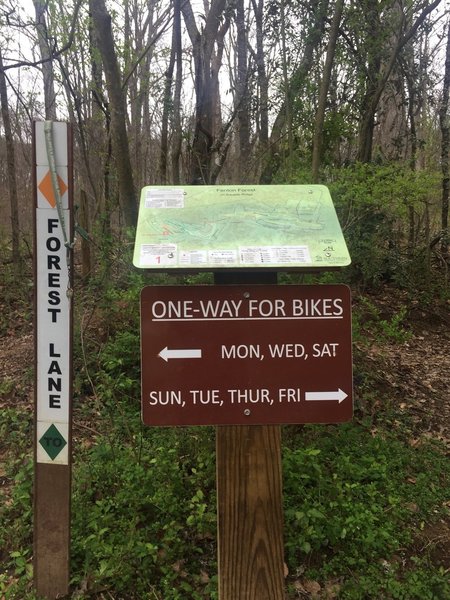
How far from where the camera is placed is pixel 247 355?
6.80 feet

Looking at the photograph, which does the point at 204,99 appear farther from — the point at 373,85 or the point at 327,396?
the point at 327,396

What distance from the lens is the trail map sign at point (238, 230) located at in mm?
1963

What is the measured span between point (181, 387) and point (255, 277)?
0.57 m

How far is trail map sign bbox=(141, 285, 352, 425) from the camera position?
2045mm

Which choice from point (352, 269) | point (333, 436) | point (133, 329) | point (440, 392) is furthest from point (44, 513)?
point (352, 269)

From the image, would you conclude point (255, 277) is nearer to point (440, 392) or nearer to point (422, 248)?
point (440, 392)

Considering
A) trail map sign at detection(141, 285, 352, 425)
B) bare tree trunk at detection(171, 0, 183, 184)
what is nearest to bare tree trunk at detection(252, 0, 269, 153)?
bare tree trunk at detection(171, 0, 183, 184)

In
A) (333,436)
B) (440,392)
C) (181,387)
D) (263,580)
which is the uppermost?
(181,387)

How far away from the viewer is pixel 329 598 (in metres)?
2.77

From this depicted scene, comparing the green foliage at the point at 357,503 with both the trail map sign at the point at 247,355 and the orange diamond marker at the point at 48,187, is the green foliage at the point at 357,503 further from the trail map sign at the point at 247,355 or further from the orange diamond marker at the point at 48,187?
the orange diamond marker at the point at 48,187

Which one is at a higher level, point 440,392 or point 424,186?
point 424,186

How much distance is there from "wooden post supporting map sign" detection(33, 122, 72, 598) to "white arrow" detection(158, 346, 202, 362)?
64 cm

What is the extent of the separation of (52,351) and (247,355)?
1.02 meters

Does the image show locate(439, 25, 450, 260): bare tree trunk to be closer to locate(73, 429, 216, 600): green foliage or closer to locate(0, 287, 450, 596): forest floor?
locate(0, 287, 450, 596): forest floor
